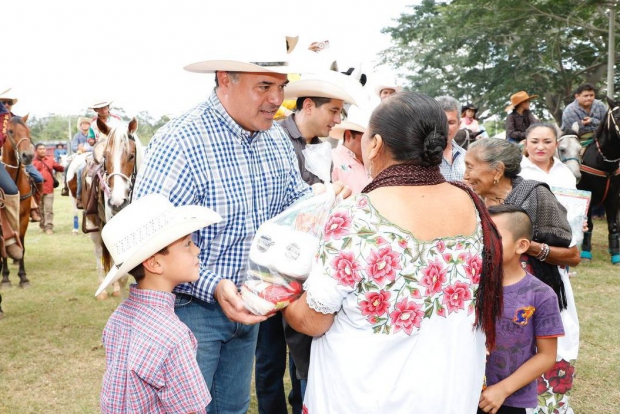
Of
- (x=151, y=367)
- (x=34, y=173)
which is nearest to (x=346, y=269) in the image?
(x=151, y=367)

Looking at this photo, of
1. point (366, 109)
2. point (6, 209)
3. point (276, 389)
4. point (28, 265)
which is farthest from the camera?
point (28, 265)

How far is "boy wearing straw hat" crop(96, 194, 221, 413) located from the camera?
75.3 inches

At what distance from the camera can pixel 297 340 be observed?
2461 mm

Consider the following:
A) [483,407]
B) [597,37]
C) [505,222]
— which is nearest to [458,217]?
[505,222]

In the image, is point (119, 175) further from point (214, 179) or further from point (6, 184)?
point (214, 179)

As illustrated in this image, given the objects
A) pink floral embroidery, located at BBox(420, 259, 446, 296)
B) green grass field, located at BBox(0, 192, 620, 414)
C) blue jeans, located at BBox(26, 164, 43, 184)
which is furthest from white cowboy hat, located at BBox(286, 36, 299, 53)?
blue jeans, located at BBox(26, 164, 43, 184)

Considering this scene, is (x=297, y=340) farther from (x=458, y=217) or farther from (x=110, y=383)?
(x=458, y=217)

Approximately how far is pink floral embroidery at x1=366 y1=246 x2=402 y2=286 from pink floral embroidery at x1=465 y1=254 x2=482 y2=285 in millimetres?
268

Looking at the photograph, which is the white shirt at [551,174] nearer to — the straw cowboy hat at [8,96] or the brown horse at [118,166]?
the brown horse at [118,166]

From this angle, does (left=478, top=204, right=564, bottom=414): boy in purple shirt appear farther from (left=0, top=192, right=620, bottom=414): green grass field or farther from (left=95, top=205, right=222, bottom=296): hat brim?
(left=0, top=192, right=620, bottom=414): green grass field

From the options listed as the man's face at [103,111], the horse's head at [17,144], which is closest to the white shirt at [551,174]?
the horse's head at [17,144]

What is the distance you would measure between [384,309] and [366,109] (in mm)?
2248

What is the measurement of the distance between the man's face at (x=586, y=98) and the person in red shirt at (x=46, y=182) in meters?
11.6

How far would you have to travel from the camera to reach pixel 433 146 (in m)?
1.77
